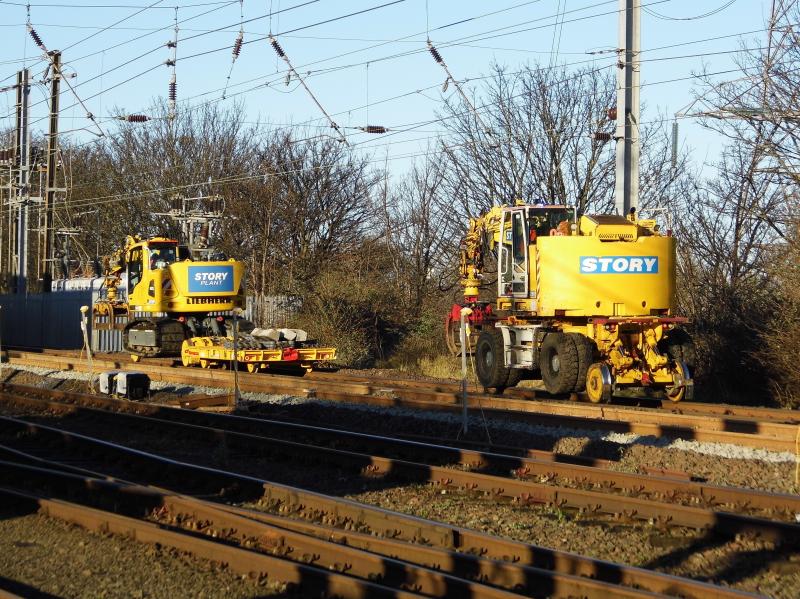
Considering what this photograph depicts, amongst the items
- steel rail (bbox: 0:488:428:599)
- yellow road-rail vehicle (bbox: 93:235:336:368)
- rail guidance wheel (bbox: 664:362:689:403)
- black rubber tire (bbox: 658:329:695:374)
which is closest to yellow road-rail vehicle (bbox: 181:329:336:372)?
yellow road-rail vehicle (bbox: 93:235:336:368)

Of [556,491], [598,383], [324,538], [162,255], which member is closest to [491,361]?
[598,383]

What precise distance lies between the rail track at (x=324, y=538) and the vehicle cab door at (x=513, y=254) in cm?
912

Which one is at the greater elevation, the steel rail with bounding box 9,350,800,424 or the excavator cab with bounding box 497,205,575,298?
the excavator cab with bounding box 497,205,575,298

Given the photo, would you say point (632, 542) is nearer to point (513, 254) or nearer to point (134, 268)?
point (513, 254)

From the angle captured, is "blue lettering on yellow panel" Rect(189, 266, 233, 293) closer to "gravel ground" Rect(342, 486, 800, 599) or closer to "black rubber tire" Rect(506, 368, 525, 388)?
"black rubber tire" Rect(506, 368, 525, 388)

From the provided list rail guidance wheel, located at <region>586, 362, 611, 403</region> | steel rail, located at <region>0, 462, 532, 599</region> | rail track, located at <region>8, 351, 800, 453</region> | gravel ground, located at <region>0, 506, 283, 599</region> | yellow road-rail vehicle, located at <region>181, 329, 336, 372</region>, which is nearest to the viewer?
steel rail, located at <region>0, 462, 532, 599</region>

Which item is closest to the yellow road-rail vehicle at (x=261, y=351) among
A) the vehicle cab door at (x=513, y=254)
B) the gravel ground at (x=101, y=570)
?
the vehicle cab door at (x=513, y=254)

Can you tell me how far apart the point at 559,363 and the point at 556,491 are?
8.17 meters

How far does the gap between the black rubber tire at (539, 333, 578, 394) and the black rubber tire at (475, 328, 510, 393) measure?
4.31ft

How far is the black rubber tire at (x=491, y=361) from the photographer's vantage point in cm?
1992

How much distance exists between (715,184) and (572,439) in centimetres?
1424

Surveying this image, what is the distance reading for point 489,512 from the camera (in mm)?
9578

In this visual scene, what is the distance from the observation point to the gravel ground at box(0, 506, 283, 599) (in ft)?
23.7

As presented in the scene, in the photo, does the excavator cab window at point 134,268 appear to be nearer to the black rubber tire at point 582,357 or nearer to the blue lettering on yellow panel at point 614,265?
the black rubber tire at point 582,357
